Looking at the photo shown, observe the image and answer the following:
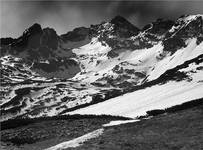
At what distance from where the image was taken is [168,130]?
4006 cm

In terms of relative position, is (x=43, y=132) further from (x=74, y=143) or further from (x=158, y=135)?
(x=158, y=135)

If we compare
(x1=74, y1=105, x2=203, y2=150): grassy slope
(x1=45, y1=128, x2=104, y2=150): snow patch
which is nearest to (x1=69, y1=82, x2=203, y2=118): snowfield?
(x1=74, y1=105, x2=203, y2=150): grassy slope

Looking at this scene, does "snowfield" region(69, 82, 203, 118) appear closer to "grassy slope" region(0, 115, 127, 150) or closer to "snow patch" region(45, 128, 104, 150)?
"grassy slope" region(0, 115, 127, 150)

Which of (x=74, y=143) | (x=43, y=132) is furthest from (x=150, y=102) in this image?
(x=74, y=143)

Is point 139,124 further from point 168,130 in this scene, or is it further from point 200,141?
point 200,141

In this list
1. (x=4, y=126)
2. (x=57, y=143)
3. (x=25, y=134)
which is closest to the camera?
(x=57, y=143)

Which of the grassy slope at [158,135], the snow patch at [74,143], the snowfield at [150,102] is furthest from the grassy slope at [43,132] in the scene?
the snowfield at [150,102]

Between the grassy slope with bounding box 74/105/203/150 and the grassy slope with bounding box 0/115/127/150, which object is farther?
the grassy slope with bounding box 0/115/127/150

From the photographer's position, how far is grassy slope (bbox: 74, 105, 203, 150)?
35.1 metres

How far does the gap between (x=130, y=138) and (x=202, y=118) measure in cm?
824

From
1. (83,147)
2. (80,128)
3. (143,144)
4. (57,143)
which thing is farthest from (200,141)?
(80,128)

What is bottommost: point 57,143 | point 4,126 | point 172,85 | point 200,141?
point 200,141

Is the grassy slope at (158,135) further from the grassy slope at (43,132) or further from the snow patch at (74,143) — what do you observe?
the grassy slope at (43,132)

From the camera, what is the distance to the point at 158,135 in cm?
3872
